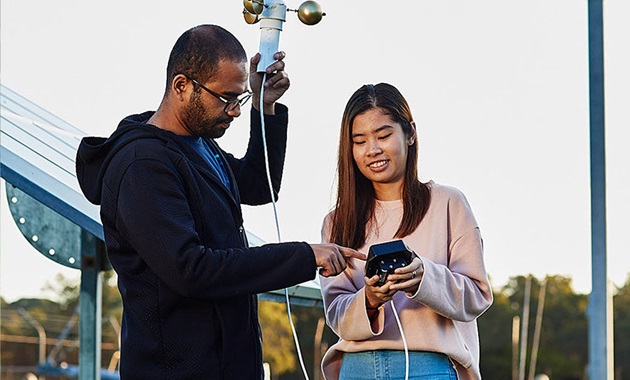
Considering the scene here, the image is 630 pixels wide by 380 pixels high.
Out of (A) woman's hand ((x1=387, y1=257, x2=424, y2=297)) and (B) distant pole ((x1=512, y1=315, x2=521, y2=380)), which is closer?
(A) woman's hand ((x1=387, y1=257, x2=424, y2=297))

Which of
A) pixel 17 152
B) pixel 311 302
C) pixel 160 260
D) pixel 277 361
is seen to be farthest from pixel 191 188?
pixel 277 361

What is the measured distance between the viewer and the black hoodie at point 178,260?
3.35 m

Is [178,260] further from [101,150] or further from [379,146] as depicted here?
[379,146]

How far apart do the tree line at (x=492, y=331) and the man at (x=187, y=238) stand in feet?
126

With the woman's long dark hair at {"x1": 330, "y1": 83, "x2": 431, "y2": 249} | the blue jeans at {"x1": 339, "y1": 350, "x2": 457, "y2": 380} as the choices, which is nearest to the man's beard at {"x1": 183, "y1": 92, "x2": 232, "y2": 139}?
the woman's long dark hair at {"x1": 330, "y1": 83, "x2": 431, "y2": 249}

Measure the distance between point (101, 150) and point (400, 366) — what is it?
107 centimetres

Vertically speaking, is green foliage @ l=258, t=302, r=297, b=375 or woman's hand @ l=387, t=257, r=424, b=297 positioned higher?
woman's hand @ l=387, t=257, r=424, b=297

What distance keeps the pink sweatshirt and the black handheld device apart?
0.48ft

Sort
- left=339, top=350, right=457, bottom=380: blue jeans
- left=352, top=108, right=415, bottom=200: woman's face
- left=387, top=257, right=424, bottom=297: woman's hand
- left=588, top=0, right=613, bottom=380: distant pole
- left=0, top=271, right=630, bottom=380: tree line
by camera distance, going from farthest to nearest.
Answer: left=0, top=271, right=630, bottom=380: tree line
left=588, top=0, right=613, bottom=380: distant pole
left=352, top=108, right=415, bottom=200: woman's face
left=339, top=350, right=457, bottom=380: blue jeans
left=387, top=257, right=424, bottom=297: woman's hand

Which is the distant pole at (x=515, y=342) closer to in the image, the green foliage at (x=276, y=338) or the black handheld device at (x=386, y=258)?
the green foliage at (x=276, y=338)

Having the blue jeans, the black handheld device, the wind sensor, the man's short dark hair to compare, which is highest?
the wind sensor

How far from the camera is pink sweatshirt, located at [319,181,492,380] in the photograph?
146 inches

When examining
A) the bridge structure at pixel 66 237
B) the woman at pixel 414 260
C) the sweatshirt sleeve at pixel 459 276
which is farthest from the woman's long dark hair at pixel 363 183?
the bridge structure at pixel 66 237

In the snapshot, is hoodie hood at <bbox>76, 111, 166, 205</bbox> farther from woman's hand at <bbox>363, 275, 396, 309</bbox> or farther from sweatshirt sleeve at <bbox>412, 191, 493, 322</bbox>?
sweatshirt sleeve at <bbox>412, 191, 493, 322</bbox>
